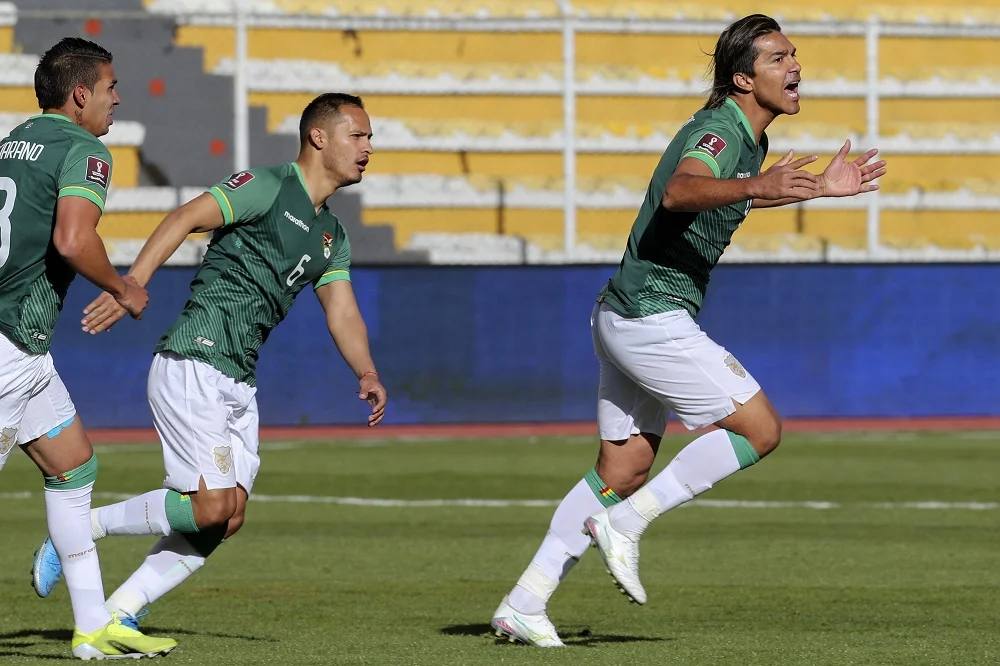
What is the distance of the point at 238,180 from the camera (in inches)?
217

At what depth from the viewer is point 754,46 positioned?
220 inches

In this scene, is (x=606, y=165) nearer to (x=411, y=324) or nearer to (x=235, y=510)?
(x=411, y=324)

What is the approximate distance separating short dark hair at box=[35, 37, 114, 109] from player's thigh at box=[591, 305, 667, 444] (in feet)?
6.25

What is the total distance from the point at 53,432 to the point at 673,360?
210 cm

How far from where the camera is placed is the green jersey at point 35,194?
5086 millimetres

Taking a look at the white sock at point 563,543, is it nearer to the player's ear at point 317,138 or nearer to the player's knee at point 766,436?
the player's knee at point 766,436

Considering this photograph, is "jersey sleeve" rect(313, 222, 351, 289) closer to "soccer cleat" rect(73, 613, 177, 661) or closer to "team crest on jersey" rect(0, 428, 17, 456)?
"team crest on jersey" rect(0, 428, 17, 456)

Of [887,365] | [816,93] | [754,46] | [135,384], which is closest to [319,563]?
[754,46]

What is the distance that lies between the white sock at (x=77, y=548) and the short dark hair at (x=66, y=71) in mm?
1294

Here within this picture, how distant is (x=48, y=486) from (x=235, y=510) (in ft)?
2.07

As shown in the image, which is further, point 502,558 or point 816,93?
point 816,93

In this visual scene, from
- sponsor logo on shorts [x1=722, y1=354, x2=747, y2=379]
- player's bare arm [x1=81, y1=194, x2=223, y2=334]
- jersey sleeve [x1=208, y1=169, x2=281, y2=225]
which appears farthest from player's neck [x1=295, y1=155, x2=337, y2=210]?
sponsor logo on shorts [x1=722, y1=354, x2=747, y2=379]

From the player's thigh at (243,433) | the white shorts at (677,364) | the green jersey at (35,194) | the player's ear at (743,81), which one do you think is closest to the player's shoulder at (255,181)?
the green jersey at (35,194)

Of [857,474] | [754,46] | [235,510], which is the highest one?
[754,46]
